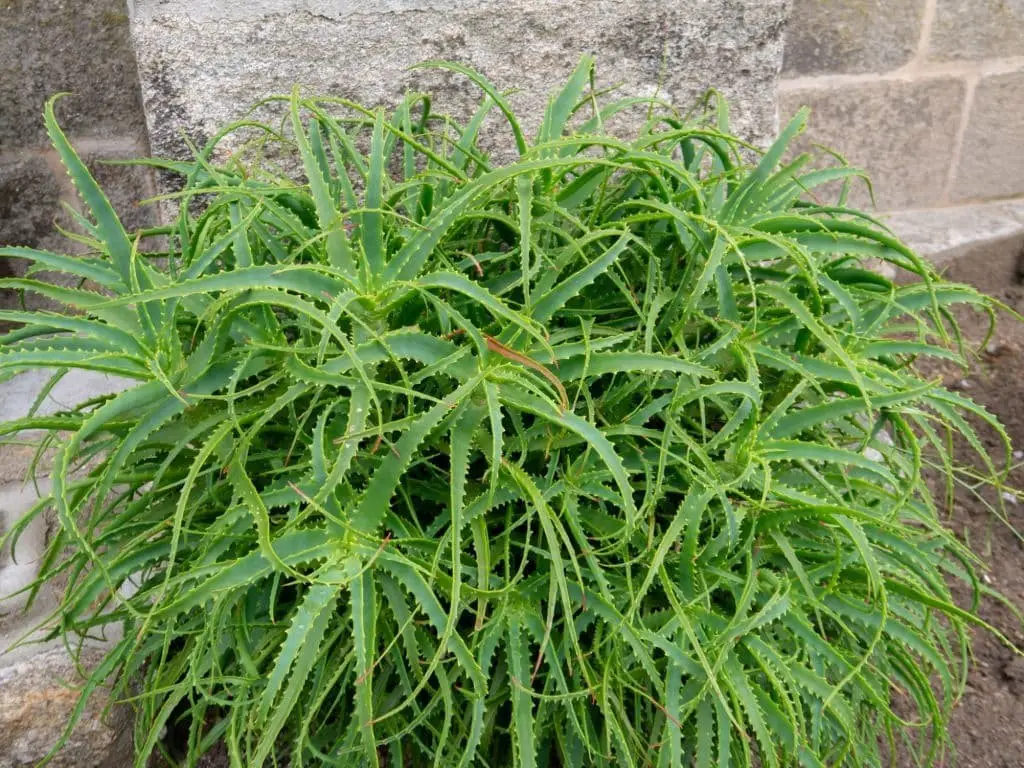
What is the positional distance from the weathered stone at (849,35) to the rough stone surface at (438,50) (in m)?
0.79

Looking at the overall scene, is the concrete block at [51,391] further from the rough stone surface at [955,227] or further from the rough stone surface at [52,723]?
the rough stone surface at [955,227]

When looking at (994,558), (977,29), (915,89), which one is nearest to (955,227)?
(915,89)

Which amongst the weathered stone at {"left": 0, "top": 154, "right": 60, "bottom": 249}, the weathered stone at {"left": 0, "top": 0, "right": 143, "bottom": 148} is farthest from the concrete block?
the weathered stone at {"left": 0, "top": 0, "right": 143, "bottom": 148}

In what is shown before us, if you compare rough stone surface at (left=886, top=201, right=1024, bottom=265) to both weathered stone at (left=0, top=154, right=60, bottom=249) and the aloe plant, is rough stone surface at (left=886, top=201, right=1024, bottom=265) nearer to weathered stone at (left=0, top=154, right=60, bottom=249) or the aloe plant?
the aloe plant

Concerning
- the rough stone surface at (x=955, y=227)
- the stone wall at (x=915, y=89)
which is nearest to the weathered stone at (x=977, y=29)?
the stone wall at (x=915, y=89)

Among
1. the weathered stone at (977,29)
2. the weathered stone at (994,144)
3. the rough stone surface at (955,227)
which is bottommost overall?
the rough stone surface at (955,227)

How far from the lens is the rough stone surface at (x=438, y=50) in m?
1.37

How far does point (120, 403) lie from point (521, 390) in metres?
0.37

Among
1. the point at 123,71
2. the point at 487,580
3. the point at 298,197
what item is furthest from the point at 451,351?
the point at 123,71

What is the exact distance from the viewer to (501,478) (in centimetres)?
86

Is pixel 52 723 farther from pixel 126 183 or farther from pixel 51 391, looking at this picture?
pixel 126 183

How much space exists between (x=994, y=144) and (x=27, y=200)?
236 centimetres

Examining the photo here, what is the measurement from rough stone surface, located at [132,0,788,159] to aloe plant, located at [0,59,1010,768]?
0.42 meters

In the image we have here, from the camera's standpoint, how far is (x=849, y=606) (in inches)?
36.1
